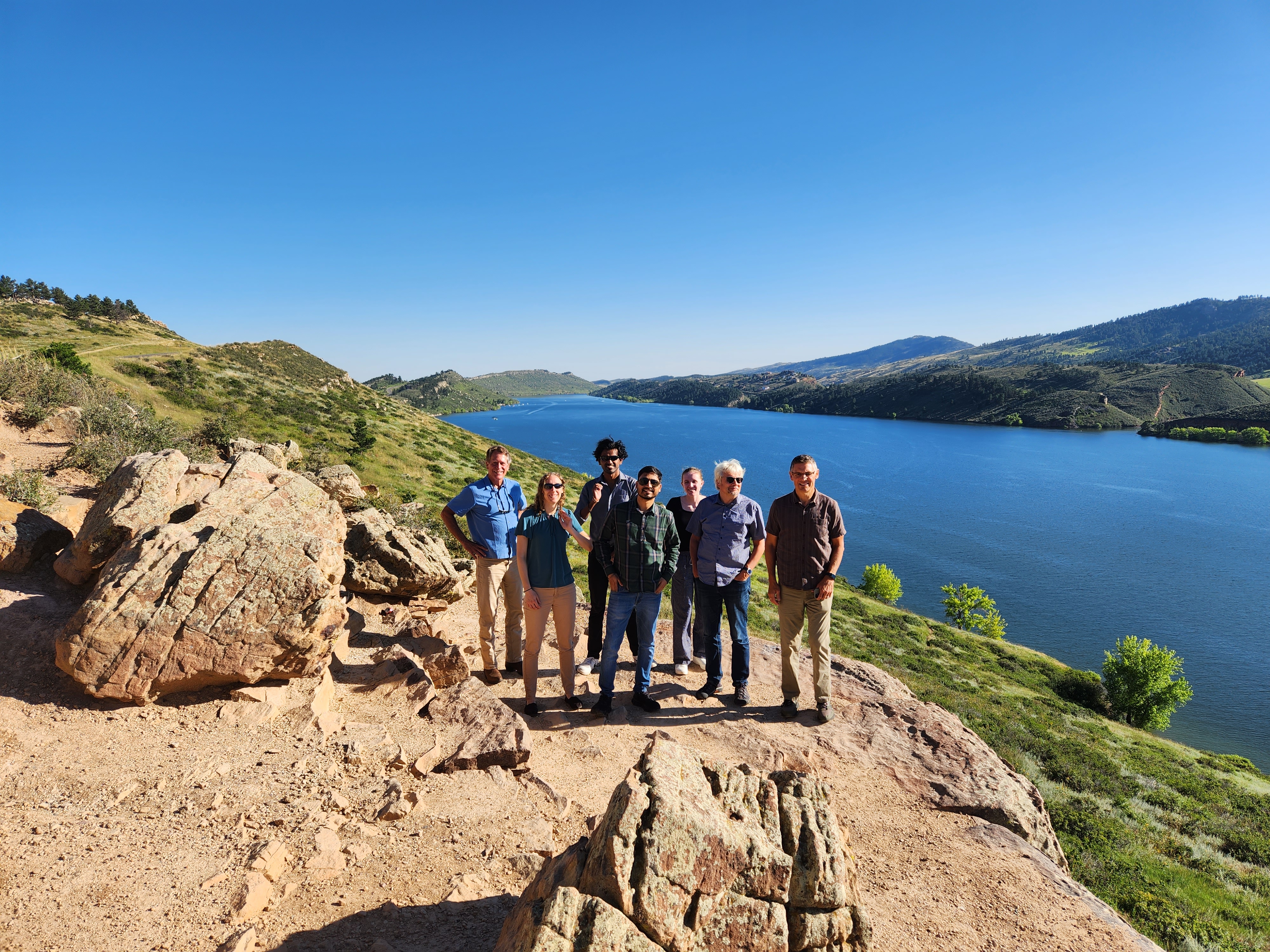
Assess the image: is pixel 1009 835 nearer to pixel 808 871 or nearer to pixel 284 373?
pixel 808 871

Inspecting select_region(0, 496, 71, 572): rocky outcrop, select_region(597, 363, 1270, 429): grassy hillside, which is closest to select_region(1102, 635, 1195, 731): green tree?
select_region(0, 496, 71, 572): rocky outcrop

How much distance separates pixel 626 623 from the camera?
655 cm

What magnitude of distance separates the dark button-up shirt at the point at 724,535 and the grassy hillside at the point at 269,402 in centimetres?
2124

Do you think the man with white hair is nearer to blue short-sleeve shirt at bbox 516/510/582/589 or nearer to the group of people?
the group of people

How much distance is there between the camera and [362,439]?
129 ft

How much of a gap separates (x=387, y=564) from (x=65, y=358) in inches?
1447

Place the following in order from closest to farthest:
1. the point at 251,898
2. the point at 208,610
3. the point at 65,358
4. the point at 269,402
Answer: the point at 251,898, the point at 208,610, the point at 65,358, the point at 269,402

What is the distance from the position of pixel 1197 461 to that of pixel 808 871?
13667 centimetres

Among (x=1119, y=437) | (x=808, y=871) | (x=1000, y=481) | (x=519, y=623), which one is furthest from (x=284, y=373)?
(x=1119, y=437)

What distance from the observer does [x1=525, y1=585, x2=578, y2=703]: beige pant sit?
634 centimetres

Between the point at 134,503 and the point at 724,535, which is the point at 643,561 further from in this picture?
the point at 134,503

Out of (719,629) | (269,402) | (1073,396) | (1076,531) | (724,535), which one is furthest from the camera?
(1073,396)

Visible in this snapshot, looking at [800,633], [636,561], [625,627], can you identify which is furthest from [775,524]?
[625,627]

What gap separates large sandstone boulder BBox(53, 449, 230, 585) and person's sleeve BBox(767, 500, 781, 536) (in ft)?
23.4
